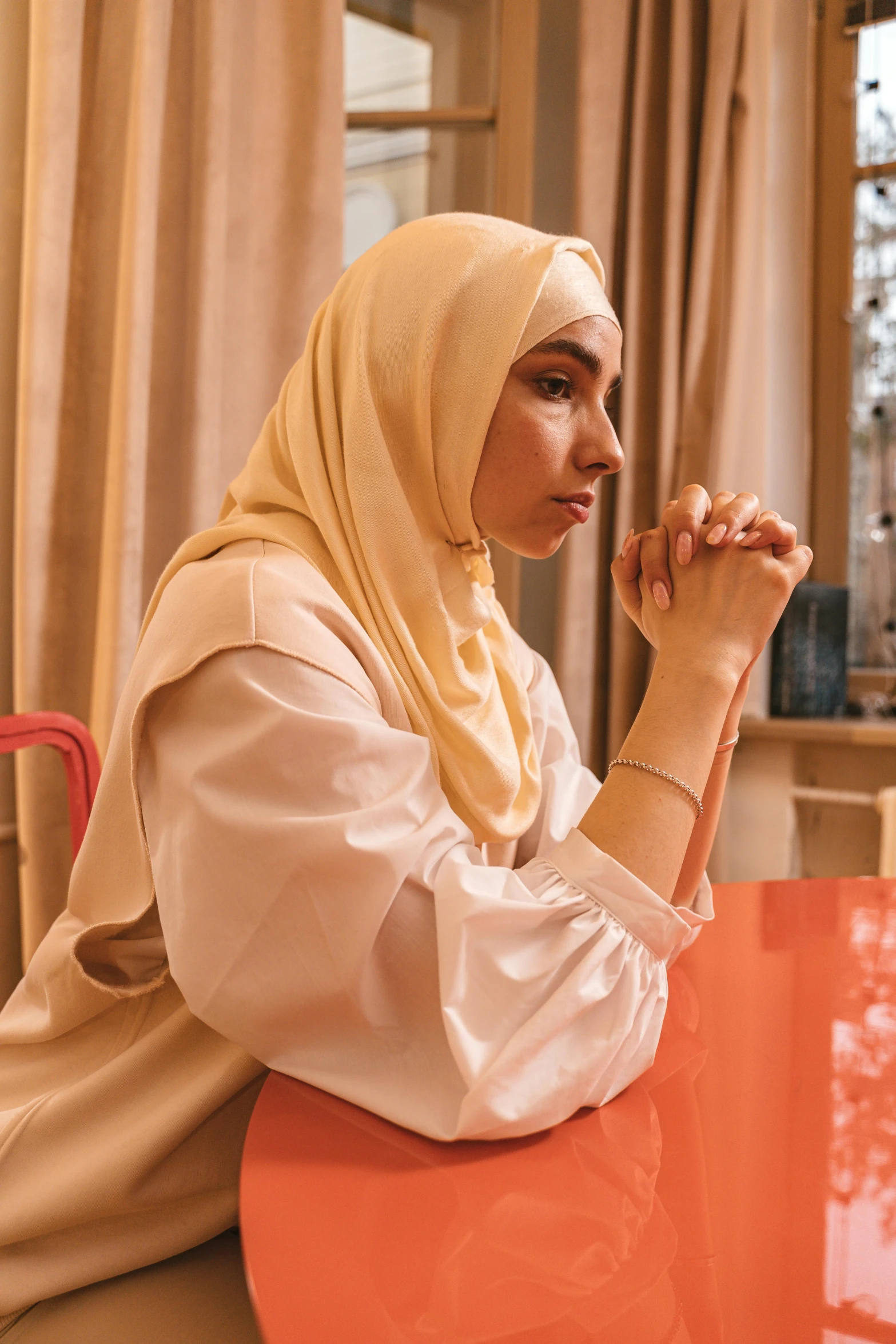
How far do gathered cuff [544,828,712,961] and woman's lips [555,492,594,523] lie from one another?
0.41 meters

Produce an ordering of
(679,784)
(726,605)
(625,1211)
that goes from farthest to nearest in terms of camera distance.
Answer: (726,605) < (679,784) < (625,1211)

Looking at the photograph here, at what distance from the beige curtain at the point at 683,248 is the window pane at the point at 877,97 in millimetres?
137

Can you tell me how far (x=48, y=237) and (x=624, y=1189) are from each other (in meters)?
2.01

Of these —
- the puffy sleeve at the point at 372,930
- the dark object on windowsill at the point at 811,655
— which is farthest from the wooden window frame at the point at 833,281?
the puffy sleeve at the point at 372,930

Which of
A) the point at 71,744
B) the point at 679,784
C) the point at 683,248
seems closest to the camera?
the point at 679,784

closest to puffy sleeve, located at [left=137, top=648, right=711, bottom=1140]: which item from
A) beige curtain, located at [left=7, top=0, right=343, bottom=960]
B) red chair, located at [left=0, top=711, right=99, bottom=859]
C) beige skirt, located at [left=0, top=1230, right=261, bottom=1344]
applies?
beige skirt, located at [left=0, top=1230, right=261, bottom=1344]

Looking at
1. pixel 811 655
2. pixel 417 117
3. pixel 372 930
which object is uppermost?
pixel 417 117

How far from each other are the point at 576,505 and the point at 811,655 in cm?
166

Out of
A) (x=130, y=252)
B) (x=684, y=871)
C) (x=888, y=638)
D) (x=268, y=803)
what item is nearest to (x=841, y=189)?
(x=888, y=638)

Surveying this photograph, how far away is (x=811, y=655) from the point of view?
2531 millimetres

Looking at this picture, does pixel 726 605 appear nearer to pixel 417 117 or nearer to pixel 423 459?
pixel 423 459

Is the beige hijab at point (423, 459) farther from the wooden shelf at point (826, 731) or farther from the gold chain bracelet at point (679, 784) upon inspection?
the wooden shelf at point (826, 731)

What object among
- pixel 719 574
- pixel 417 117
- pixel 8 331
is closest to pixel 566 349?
pixel 719 574

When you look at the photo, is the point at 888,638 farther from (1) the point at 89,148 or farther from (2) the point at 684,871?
(1) the point at 89,148
